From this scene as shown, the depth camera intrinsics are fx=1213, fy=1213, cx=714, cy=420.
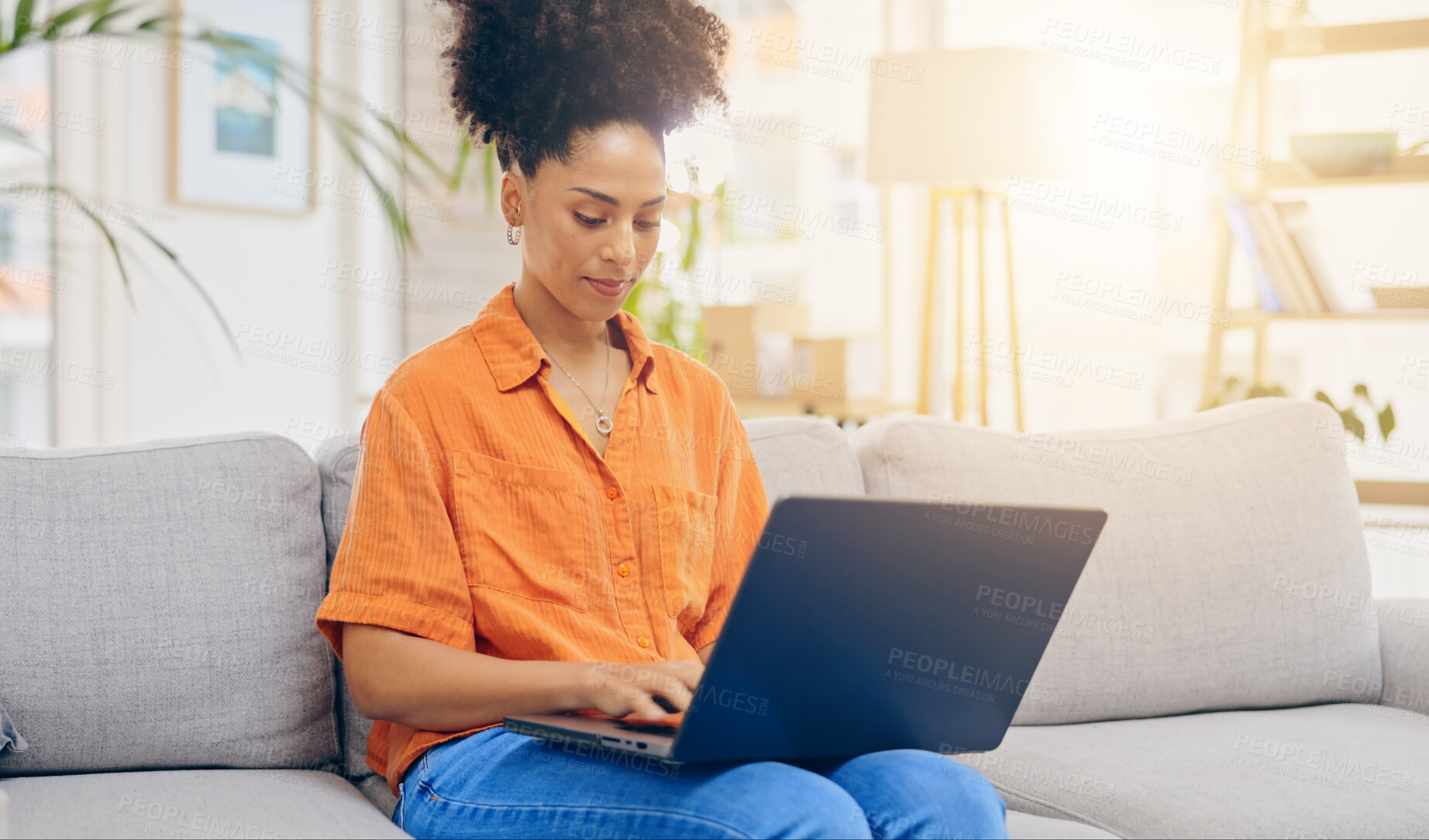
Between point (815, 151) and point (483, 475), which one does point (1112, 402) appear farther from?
point (483, 475)

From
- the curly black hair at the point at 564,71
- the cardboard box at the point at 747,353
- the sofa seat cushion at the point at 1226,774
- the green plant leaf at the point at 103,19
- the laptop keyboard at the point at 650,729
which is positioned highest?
the green plant leaf at the point at 103,19

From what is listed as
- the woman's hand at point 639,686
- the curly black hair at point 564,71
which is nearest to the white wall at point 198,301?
the curly black hair at point 564,71

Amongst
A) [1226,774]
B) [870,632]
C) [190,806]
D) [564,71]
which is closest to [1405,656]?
[1226,774]

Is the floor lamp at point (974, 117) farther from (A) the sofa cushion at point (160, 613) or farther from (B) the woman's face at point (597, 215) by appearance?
→ (A) the sofa cushion at point (160, 613)

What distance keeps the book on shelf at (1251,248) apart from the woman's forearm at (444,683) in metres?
2.14

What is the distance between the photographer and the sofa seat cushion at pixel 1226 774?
128 cm

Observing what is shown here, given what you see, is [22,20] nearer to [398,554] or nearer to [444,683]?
[398,554]

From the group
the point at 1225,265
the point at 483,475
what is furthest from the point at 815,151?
the point at 483,475

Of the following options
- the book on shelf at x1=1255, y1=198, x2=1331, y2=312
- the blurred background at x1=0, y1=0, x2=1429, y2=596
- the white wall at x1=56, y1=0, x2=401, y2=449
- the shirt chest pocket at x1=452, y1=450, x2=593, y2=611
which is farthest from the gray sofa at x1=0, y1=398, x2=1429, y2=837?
the white wall at x1=56, y1=0, x2=401, y2=449

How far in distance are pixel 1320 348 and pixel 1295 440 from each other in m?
1.43

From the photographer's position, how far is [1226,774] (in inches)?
54.2

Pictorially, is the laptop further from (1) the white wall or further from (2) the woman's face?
(1) the white wall

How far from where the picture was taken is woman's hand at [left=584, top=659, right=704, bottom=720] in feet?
3.21

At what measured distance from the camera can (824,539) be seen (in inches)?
33.6
